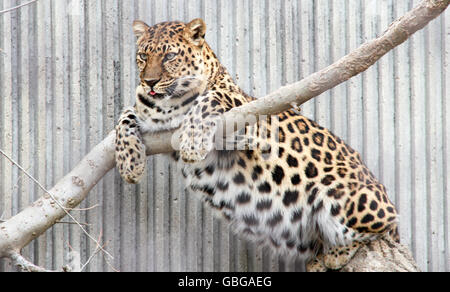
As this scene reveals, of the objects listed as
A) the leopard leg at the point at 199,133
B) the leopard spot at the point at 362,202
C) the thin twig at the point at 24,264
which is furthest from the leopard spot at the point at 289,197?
the thin twig at the point at 24,264

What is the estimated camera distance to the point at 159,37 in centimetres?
379

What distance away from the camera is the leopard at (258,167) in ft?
12.2

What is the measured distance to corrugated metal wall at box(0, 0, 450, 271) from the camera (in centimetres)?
452

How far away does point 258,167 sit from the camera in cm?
383

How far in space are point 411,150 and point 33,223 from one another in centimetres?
304

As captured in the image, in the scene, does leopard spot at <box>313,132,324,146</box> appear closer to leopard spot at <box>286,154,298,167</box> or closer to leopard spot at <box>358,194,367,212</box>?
leopard spot at <box>286,154,298,167</box>

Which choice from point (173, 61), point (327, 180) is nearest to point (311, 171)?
point (327, 180)

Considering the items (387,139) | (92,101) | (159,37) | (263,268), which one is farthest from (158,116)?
(387,139)

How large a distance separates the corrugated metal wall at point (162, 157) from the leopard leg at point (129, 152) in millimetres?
803

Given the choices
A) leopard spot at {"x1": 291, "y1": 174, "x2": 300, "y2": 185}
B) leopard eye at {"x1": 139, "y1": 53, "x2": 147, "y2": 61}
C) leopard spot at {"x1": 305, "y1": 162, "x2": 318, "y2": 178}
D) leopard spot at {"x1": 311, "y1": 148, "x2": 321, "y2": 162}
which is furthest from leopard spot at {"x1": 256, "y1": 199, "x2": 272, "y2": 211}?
leopard eye at {"x1": 139, "y1": 53, "x2": 147, "y2": 61}

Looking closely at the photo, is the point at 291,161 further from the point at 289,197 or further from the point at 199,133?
the point at 199,133

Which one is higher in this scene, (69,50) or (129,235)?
(69,50)

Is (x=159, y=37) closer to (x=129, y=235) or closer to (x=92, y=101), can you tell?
(x=92, y=101)
